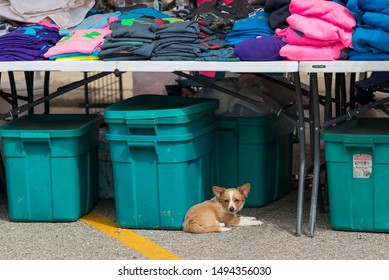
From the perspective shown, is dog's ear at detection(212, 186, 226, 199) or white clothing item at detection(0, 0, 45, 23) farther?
white clothing item at detection(0, 0, 45, 23)

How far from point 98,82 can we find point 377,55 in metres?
6.83

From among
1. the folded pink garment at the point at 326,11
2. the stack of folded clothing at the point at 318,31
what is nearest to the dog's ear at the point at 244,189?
the stack of folded clothing at the point at 318,31

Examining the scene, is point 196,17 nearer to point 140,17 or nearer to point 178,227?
point 140,17

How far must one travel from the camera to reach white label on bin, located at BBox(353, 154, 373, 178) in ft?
18.7

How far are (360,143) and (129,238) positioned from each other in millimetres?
1582

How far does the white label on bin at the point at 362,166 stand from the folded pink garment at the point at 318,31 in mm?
707


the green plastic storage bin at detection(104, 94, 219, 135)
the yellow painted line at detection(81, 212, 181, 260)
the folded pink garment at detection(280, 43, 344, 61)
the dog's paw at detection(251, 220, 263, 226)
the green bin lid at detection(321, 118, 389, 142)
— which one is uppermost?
the folded pink garment at detection(280, 43, 344, 61)

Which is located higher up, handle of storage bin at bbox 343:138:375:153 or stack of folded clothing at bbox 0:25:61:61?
stack of folded clothing at bbox 0:25:61:61

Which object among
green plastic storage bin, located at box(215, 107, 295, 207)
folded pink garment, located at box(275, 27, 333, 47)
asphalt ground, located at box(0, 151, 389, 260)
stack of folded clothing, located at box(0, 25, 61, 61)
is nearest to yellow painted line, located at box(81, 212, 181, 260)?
asphalt ground, located at box(0, 151, 389, 260)

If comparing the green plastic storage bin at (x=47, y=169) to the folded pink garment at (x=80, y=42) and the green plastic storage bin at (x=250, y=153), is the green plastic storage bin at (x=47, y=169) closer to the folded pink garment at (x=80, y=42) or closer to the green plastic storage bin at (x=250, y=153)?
the folded pink garment at (x=80, y=42)

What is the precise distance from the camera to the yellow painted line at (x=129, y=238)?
553 cm

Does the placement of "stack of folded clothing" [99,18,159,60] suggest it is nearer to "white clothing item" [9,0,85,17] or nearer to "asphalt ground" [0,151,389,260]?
"white clothing item" [9,0,85,17]

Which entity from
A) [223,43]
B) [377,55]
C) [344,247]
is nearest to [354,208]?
[344,247]

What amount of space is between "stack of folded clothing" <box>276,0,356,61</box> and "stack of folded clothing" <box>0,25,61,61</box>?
1.65 meters
